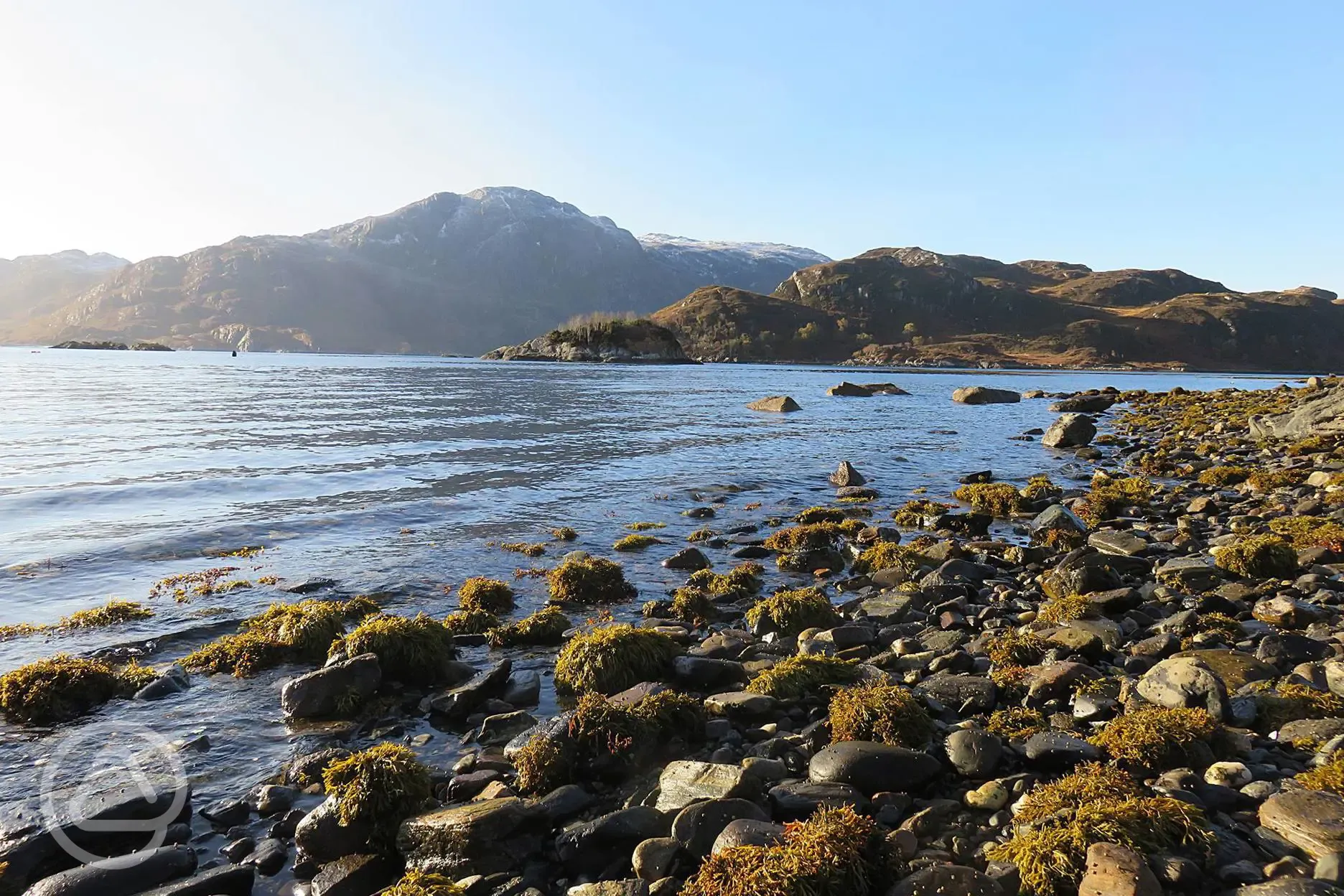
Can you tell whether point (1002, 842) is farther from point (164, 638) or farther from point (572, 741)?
point (164, 638)

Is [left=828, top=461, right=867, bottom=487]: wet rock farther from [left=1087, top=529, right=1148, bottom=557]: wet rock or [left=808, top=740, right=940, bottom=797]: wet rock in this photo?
[left=808, top=740, right=940, bottom=797]: wet rock

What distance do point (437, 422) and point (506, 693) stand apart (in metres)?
40.6

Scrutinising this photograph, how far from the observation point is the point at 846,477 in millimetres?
26688

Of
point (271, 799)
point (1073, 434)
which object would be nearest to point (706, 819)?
point (271, 799)

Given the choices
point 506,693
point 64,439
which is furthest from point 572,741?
point 64,439

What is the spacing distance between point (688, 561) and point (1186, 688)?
10.1 m

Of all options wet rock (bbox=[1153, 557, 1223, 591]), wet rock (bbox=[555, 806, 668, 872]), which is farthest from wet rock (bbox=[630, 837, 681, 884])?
wet rock (bbox=[1153, 557, 1223, 591])

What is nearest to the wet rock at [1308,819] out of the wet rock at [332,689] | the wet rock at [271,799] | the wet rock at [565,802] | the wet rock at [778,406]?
the wet rock at [565,802]

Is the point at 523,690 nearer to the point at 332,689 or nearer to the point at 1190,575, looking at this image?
the point at 332,689

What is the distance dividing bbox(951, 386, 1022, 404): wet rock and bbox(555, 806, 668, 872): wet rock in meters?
76.2

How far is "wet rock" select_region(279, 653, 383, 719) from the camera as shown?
904 cm

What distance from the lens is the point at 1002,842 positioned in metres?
5.59

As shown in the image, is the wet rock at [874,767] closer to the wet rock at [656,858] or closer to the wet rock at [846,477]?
the wet rock at [656,858]

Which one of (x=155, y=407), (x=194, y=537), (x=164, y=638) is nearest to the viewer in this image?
(x=164, y=638)
